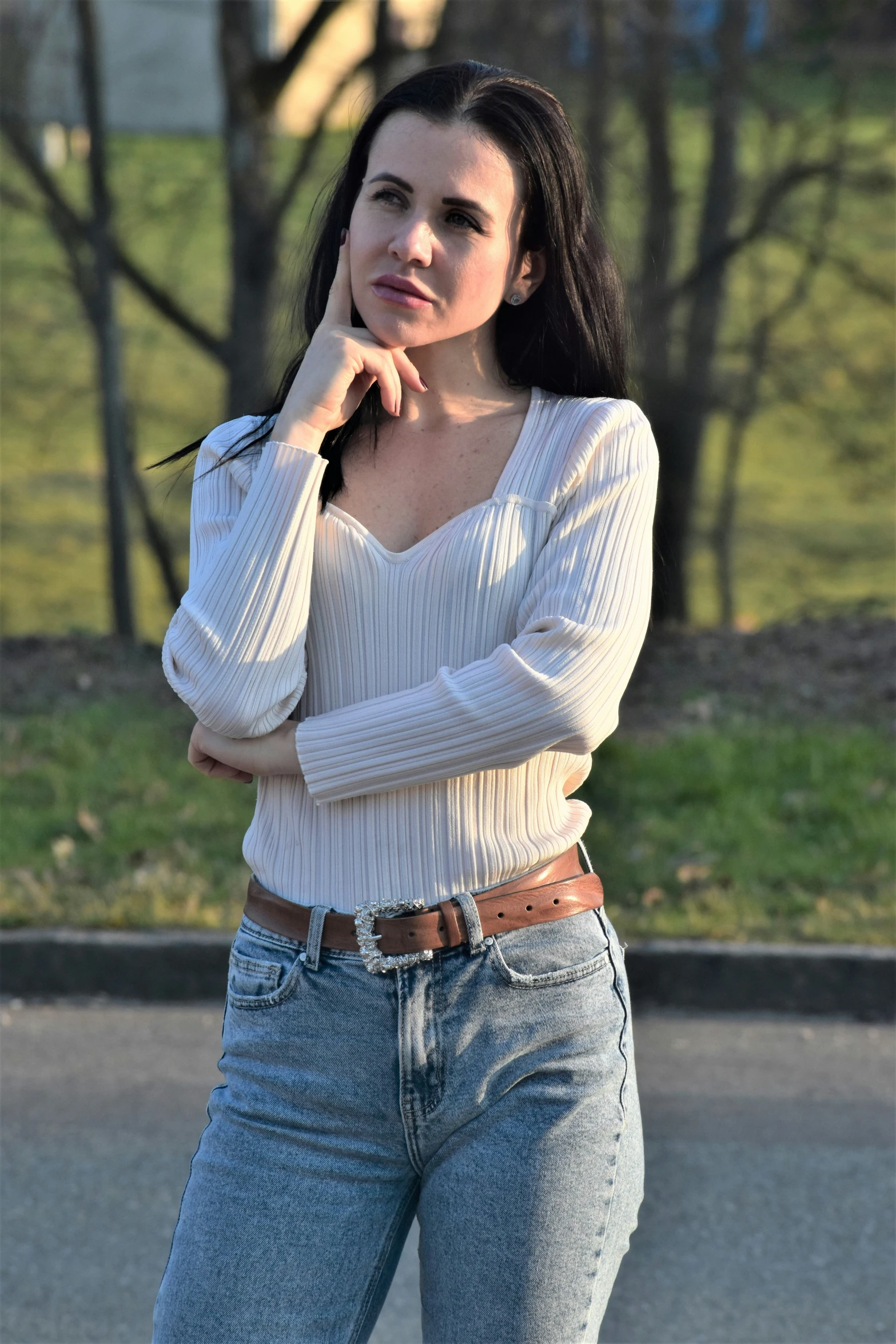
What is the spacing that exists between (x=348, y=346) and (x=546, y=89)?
46 cm

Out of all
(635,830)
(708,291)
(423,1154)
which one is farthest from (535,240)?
(708,291)

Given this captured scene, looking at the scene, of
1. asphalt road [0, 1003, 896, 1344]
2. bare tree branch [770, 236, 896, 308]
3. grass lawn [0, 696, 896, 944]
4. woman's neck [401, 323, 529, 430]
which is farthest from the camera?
bare tree branch [770, 236, 896, 308]

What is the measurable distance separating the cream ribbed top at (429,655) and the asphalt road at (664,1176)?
1.78m

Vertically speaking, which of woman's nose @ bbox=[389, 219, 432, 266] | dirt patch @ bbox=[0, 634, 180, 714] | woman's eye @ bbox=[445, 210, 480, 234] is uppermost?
woman's eye @ bbox=[445, 210, 480, 234]

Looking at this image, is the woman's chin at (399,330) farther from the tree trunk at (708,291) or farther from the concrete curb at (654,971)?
the tree trunk at (708,291)

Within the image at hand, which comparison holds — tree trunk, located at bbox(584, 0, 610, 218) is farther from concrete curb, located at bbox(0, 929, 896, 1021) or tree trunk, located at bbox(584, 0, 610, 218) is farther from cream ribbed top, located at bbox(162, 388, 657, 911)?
cream ribbed top, located at bbox(162, 388, 657, 911)

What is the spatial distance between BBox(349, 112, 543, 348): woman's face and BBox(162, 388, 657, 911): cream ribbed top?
0.19 m

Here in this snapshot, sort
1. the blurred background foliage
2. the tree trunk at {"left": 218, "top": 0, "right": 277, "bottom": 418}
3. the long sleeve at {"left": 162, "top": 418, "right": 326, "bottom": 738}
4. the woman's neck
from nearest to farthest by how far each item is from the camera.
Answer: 1. the long sleeve at {"left": 162, "top": 418, "right": 326, "bottom": 738}
2. the woman's neck
3. the blurred background foliage
4. the tree trunk at {"left": 218, "top": 0, "right": 277, "bottom": 418}

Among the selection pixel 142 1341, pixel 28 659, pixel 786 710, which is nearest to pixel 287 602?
pixel 142 1341

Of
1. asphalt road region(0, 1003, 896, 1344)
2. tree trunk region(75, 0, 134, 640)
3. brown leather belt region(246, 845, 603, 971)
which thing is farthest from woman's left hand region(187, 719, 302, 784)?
tree trunk region(75, 0, 134, 640)

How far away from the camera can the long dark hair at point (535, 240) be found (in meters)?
1.92

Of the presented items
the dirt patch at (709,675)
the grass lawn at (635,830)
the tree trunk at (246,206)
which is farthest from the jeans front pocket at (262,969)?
the tree trunk at (246,206)

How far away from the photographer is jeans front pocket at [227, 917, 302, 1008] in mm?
1801

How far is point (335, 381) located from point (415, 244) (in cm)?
19
